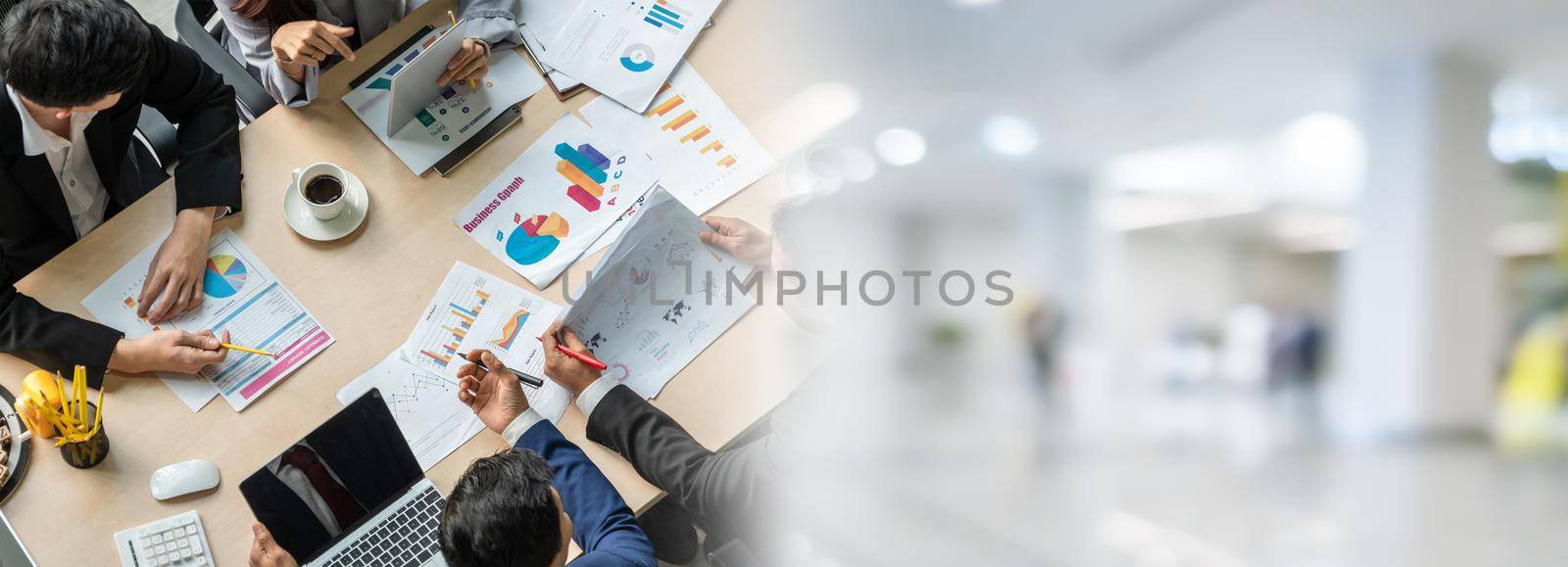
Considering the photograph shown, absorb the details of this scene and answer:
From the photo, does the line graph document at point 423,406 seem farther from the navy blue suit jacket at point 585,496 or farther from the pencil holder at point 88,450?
the pencil holder at point 88,450

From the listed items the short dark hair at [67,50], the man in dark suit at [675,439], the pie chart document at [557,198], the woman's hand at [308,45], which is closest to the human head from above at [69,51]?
the short dark hair at [67,50]

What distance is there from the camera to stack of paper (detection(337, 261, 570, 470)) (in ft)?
2.79

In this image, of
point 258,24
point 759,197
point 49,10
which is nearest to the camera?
point 49,10

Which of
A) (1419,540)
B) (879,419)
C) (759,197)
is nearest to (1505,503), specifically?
(1419,540)

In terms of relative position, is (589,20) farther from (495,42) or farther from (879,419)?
(879,419)

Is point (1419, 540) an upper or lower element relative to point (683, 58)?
upper

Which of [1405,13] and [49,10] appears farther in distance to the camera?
[49,10]

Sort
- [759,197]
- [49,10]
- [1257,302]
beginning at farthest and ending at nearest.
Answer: [759,197] < [49,10] < [1257,302]

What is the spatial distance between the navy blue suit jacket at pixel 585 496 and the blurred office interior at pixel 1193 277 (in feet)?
1.72

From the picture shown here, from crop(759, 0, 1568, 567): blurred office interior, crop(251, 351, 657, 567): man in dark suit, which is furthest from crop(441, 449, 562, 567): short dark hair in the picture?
crop(759, 0, 1568, 567): blurred office interior

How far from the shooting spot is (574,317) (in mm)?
838

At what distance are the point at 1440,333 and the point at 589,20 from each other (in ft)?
2.72

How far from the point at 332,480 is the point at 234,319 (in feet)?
0.67

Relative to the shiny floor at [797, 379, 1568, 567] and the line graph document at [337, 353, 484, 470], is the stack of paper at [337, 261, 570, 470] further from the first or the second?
the shiny floor at [797, 379, 1568, 567]
